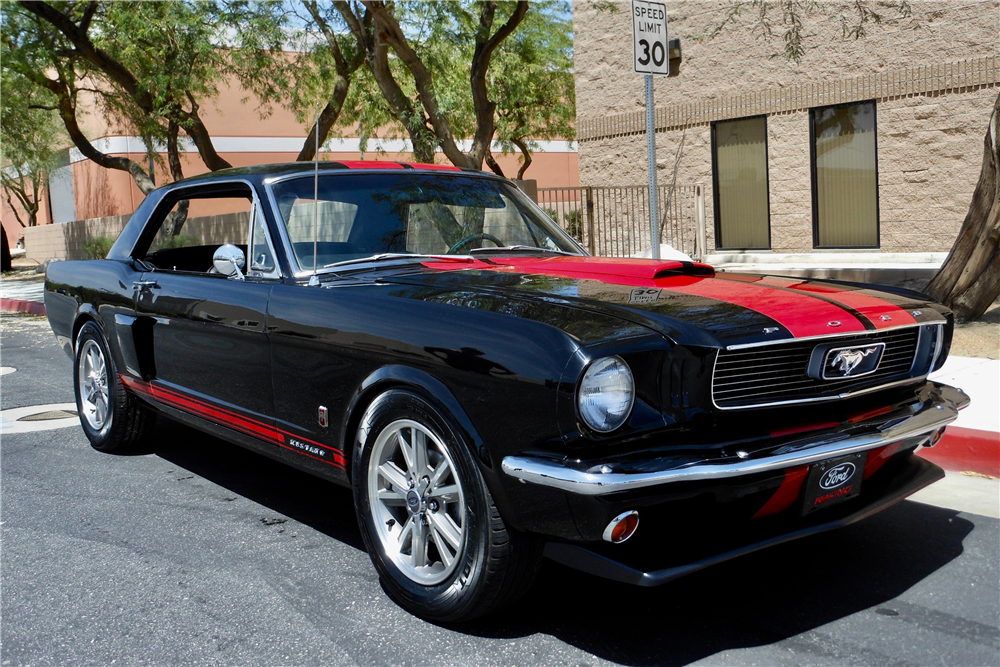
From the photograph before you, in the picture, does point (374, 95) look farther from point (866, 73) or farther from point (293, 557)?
point (293, 557)

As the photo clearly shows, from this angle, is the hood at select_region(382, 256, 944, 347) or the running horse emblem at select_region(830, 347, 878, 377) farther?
the running horse emblem at select_region(830, 347, 878, 377)

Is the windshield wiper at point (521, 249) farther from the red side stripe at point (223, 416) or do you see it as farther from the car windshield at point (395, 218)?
the red side stripe at point (223, 416)

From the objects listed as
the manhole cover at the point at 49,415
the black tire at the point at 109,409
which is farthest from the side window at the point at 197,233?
the manhole cover at the point at 49,415

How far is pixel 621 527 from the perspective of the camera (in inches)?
107

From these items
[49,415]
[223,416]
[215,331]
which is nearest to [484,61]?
[49,415]

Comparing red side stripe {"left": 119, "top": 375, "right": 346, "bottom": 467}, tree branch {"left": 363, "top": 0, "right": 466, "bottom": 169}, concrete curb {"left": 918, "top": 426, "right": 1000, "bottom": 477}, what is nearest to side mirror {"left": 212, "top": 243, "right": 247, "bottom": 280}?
red side stripe {"left": 119, "top": 375, "right": 346, "bottom": 467}

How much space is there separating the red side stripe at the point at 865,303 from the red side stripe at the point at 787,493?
0.70 meters

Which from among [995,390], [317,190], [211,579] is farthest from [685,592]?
[995,390]

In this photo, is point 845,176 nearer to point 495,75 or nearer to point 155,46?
point 155,46

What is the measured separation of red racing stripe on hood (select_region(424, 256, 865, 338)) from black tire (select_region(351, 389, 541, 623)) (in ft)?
3.27

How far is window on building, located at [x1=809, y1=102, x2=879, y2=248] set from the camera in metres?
12.1

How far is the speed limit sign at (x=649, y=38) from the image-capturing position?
6523 mm

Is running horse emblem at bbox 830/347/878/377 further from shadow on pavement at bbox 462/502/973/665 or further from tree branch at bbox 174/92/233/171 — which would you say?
tree branch at bbox 174/92/233/171

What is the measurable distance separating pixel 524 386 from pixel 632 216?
11517 mm
